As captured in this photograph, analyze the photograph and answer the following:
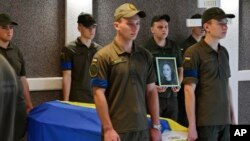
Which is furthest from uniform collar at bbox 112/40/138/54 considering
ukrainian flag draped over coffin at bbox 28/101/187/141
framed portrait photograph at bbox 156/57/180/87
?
framed portrait photograph at bbox 156/57/180/87

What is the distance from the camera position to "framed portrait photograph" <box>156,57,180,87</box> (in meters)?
4.44

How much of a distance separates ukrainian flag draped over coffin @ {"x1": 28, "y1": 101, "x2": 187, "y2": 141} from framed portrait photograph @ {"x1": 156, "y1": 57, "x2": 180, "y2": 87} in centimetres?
114

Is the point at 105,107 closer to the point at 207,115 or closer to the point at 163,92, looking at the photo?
the point at 207,115

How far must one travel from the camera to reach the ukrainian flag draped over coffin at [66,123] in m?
3.11

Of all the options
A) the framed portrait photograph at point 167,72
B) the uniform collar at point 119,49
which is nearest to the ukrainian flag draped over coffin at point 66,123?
the uniform collar at point 119,49

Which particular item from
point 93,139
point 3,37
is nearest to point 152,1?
point 3,37

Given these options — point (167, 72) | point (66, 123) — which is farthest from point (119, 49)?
point (167, 72)

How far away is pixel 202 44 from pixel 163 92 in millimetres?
1232

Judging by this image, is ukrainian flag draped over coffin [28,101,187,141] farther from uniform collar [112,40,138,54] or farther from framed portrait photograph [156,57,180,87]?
framed portrait photograph [156,57,180,87]

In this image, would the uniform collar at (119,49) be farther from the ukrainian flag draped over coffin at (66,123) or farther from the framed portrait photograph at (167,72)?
the framed portrait photograph at (167,72)

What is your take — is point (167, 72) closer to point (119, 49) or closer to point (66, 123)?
point (66, 123)

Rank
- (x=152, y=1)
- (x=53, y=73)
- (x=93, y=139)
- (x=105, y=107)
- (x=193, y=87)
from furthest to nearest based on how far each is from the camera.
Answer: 1. (x=152, y=1)
2. (x=53, y=73)
3. (x=193, y=87)
4. (x=93, y=139)
5. (x=105, y=107)

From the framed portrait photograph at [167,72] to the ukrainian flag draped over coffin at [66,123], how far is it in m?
1.14

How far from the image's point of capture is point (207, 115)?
3344mm
